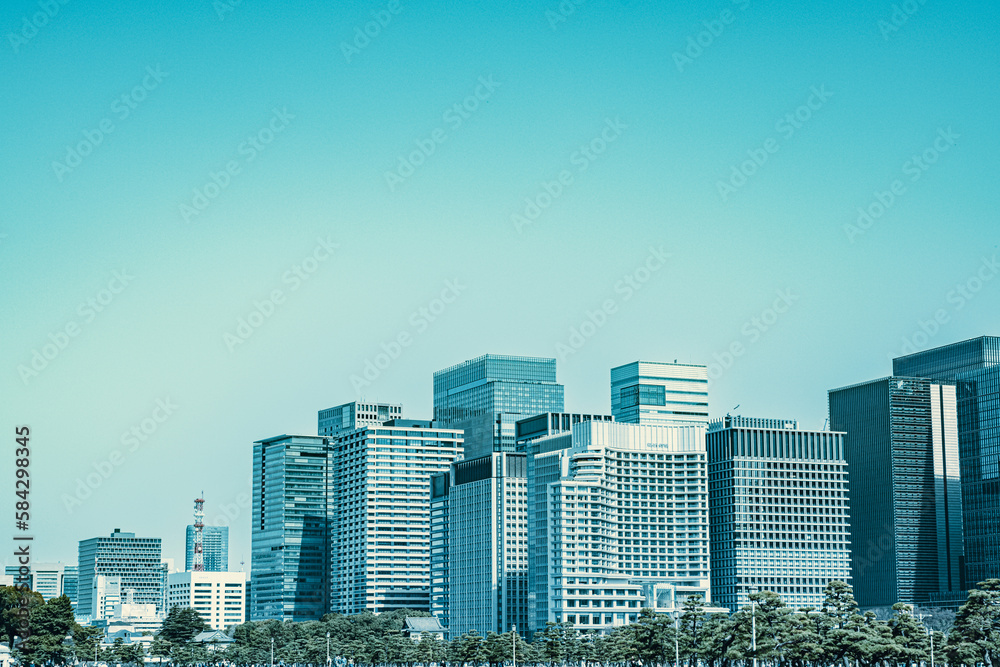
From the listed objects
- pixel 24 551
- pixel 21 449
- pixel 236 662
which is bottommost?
pixel 236 662

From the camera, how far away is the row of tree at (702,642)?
383 feet

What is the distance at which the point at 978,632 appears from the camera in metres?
115

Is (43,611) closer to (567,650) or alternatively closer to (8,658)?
(8,658)

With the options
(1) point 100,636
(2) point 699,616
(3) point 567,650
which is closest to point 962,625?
(2) point 699,616

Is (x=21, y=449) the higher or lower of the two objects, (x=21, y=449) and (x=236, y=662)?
the higher

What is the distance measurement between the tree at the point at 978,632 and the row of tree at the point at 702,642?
0.28 ft

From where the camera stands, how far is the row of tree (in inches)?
4594

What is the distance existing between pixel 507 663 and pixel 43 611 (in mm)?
57151

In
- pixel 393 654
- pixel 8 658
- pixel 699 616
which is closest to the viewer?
pixel 699 616

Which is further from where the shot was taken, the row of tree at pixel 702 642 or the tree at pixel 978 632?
the row of tree at pixel 702 642

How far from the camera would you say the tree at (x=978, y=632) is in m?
113

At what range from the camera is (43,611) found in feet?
553

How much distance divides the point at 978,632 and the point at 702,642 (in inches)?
1176

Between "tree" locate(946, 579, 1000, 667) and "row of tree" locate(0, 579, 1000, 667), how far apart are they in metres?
0.08
